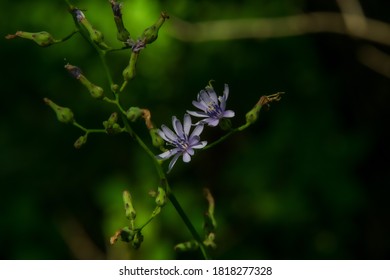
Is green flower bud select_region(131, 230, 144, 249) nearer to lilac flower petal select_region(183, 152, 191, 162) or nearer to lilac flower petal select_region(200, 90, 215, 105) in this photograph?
lilac flower petal select_region(183, 152, 191, 162)

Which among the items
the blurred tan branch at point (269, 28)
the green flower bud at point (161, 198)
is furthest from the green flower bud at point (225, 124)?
the blurred tan branch at point (269, 28)

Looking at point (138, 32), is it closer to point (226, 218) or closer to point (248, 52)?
point (248, 52)

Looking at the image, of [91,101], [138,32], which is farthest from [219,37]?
[91,101]

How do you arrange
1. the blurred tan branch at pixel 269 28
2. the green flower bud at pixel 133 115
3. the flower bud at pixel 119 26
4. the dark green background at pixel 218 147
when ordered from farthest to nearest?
1. the blurred tan branch at pixel 269 28
2. the dark green background at pixel 218 147
3. the flower bud at pixel 119 26
4. the green flower bud at pixel 133 115

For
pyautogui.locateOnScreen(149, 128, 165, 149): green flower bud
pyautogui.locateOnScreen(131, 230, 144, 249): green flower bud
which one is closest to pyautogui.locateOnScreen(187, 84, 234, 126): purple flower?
pyautogui.locateOnScreen(149, 128, 165, 149): green flower bud

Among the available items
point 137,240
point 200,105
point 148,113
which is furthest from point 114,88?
point 137,240

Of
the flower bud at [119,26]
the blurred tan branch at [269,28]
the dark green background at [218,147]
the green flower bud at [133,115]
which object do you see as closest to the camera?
the green flower bud at [133,115]

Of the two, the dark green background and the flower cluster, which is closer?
the flower cluster

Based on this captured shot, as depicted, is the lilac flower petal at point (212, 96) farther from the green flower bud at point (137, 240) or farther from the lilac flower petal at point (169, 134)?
the green flower bud at point (137, 240)
